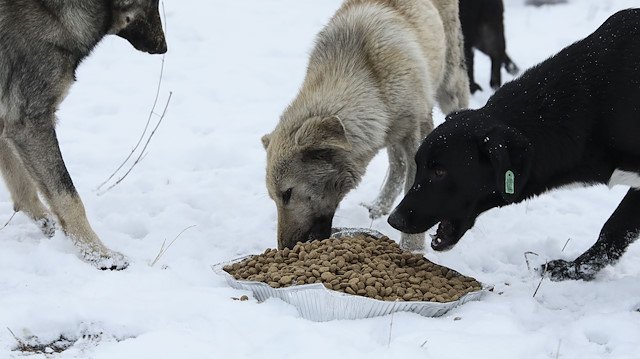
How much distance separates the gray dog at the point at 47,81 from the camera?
4.22m

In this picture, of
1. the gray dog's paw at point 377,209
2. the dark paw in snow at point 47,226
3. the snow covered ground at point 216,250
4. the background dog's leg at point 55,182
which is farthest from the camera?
the gray dog's paw at point 377,209

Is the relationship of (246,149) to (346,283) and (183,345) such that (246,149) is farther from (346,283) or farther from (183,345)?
(183,345)

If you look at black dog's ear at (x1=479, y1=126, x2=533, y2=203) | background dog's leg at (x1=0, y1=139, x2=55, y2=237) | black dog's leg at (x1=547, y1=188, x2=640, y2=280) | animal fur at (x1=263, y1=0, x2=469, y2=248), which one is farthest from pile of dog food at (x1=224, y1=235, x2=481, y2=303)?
background dog's leg at (x1=0, y1=139, x2=55, y2=237)

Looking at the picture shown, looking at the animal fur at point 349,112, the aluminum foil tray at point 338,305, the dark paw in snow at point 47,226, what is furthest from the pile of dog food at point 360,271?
the dark paw in snow at point 47,226

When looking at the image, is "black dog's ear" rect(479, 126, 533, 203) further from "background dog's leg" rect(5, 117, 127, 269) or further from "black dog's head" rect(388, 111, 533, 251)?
"background dog's leg" rect(5, 117, 127, 269)

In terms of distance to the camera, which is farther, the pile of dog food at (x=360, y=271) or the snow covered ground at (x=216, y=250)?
the pile of dog food at (x=360, y=271)

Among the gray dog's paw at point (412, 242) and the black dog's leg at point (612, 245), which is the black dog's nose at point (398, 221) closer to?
the gray dog's paw at point (412, 242)

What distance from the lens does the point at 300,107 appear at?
4.82 meters

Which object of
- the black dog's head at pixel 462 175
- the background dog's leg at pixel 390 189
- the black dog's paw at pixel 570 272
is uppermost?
the black dog's head at pixel 462 175

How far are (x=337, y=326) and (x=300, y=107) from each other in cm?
185

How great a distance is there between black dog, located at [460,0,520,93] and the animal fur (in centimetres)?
293

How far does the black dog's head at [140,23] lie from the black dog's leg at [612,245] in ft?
9.44

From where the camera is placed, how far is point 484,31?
28.1 feet

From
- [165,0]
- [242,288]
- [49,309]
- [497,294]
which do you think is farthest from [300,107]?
[165,0]
